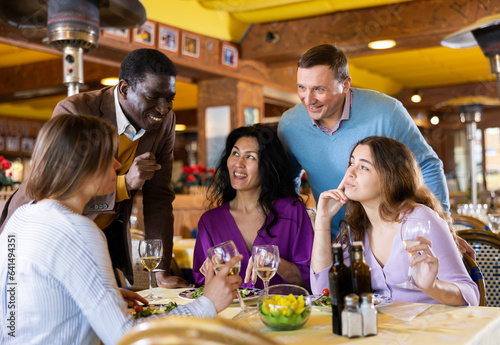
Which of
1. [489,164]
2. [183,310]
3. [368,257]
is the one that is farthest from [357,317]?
[489,164]

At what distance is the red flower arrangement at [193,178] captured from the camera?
5.70 metres

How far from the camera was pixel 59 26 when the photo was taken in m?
2.96

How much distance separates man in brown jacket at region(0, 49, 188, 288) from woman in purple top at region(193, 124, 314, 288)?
0.22 meters

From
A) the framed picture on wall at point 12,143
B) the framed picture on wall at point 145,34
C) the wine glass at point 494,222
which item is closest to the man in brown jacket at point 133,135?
the wine glass at point 494,222

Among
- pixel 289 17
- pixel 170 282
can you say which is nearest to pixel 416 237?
pixel 170 282

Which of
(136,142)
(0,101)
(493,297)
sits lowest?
(493,297)

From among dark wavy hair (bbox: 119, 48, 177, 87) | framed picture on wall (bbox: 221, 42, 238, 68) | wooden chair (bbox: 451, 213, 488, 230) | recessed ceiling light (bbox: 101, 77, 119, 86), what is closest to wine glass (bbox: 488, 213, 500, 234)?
wooden chair (bbox: 451, 213, 488, 230)

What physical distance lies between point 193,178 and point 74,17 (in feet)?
9.44

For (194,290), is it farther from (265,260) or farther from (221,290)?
(221,290)

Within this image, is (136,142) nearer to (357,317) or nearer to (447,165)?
(357,317)

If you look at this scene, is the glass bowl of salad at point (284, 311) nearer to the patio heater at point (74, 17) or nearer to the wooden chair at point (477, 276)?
the wooden chair at point (477, 276)

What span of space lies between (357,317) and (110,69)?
21.8ft

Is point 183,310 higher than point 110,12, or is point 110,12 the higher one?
point 110,12

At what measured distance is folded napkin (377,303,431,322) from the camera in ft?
4.85
